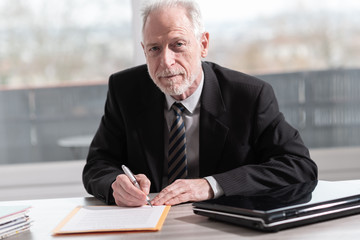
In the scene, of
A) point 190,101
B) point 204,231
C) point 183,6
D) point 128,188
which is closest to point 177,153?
point 190,101

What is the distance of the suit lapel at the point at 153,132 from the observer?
2012 mm

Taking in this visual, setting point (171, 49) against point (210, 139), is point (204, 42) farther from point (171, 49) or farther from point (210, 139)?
point (210, 139)

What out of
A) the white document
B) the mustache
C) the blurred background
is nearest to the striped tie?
the mustache

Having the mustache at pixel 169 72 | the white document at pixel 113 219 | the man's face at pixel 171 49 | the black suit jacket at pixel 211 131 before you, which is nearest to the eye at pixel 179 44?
the man's face at pixel 171 49

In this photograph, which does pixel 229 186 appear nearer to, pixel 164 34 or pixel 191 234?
pixel 191 234

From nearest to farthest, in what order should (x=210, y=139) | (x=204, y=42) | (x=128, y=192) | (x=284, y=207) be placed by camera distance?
(x=284, y=207) < (x=128, y=192) < (x=210, y=139) < (x=204, y=42)

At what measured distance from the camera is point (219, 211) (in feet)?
4.24

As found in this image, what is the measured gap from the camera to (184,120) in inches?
80.6

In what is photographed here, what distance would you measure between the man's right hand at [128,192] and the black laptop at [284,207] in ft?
0.64

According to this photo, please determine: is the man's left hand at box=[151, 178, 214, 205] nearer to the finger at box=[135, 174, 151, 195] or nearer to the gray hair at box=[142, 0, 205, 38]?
the finger at box=[135, 174, 151, 195]

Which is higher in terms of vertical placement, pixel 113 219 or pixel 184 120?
pixel 184 120

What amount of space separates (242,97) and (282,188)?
25.6 inches

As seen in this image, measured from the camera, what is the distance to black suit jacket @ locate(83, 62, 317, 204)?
193 centimetres

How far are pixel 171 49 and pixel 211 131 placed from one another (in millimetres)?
374
